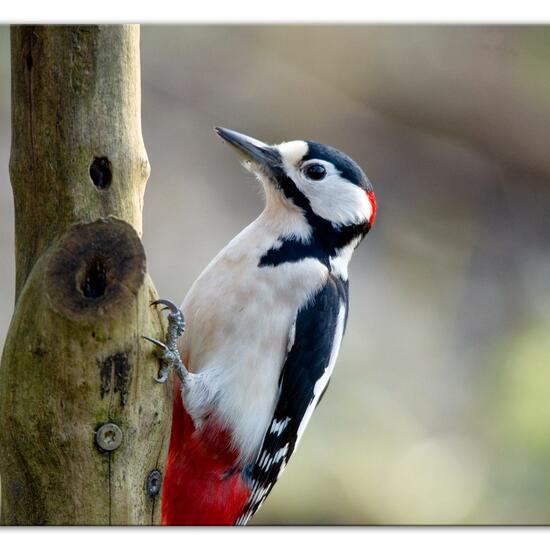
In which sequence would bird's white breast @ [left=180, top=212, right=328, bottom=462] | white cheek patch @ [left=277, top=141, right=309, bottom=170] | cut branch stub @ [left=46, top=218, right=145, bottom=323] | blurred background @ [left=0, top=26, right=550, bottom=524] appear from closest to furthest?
cut branch stub @ [left=46, top=218, right=145, bottom=323], bird's white breast @ [left=180, top=212, right=328, bottom=462], white cheek patch @ [left=277, top=141, right=309, bottom=170], blurred background @ [left=0, top=26, right=550, bottom=524]

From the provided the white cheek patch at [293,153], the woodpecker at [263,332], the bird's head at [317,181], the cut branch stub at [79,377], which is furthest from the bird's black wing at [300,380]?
the cut branch stub at [79,377]

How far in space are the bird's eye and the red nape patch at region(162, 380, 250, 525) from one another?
57 centimetres

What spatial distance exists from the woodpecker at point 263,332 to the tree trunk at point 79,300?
24 cm

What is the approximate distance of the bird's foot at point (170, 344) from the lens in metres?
1.54

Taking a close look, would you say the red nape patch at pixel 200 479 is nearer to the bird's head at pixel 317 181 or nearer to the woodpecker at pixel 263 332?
the woodpecker at pixel 263 332

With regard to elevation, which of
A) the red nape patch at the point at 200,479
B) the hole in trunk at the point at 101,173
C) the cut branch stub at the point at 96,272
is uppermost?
the hole in trunk at the point at 101,173

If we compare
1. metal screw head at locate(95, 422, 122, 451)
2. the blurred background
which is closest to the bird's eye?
the blurred background

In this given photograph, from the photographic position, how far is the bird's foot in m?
1.54

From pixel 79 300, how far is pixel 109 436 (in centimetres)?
25

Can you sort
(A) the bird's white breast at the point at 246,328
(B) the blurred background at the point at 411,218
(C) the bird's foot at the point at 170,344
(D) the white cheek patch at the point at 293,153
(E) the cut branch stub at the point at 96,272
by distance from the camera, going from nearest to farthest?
(E) the cut branch stub at the point at 96,272
(C) the bird's foot at the point at 170,344
(A) the bird's white breast at the point at 246,328
(D) the white cheek patch at the point at 293,153
(B) the blurred background at the point at 411,218

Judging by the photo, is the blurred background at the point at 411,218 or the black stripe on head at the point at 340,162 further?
the blurred background at the point at 411,218

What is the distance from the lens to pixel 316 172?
1.90m

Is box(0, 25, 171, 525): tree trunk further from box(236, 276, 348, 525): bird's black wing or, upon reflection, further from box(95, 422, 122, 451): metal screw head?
box(236, 276, 348, 525): bird's black wing
